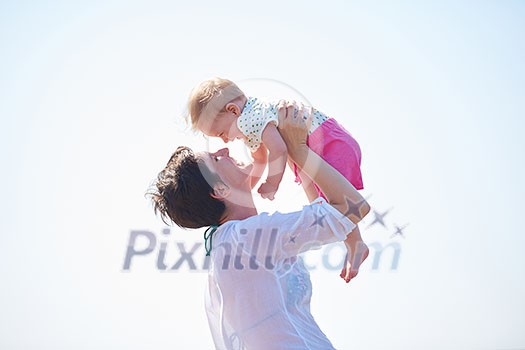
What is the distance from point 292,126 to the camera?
9.87 feet

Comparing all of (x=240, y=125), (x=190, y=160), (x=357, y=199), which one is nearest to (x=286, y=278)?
(x=357, y=199)

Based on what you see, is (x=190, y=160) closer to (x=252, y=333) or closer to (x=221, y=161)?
(x=221, y=161)

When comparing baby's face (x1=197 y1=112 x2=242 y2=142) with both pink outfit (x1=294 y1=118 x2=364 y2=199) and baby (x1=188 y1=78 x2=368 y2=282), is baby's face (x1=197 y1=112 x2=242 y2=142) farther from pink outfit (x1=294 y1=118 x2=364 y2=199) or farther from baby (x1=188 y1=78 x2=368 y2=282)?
pink outfit (x1=294 y1=118 x2=364 y2=199)

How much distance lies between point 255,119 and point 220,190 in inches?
25.1

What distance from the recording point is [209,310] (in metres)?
2.91

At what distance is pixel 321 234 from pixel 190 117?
1.43 m

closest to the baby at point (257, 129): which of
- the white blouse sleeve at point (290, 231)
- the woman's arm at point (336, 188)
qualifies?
the woman's arm at point (336, 188)

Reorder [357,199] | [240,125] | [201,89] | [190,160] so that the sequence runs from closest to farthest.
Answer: [357,199] → [190,160] → [240,125] → [201,89]

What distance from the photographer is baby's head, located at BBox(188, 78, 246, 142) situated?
3.57 meters

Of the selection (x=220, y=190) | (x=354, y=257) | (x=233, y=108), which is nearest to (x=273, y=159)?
(x=220, y=190)

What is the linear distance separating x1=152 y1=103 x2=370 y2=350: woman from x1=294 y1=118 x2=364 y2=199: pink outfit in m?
0.80

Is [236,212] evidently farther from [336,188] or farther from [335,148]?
[335,148]

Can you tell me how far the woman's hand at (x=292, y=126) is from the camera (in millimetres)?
2936

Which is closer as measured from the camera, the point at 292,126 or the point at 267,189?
the point at 292,126
